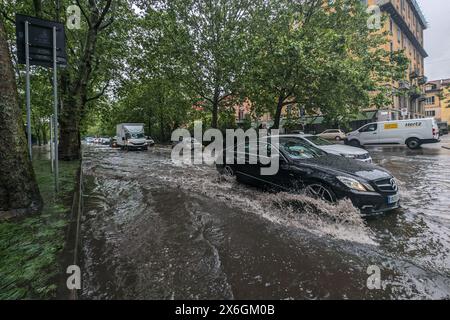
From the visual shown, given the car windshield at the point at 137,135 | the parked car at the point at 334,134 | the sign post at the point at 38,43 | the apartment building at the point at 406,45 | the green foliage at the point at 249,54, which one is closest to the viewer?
the sign post at the point at 38,43

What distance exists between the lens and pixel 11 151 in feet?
13.4

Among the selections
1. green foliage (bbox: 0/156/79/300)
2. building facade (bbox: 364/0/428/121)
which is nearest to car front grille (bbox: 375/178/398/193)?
green foliage (bbox: 0/156/79/300)

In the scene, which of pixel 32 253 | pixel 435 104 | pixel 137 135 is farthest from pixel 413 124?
pixel 435 104

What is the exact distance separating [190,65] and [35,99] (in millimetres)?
10154

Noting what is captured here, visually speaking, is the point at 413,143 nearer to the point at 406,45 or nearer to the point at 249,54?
the point at 249,54

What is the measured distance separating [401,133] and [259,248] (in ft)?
56.4

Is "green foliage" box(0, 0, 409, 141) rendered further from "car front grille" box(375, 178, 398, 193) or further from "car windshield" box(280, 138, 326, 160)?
"car front grille" box(375, 178, 398, 193)

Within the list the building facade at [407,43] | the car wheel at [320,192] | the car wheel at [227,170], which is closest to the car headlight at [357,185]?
the car wheel at [320,192]

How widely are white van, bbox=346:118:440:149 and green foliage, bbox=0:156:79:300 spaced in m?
18.2

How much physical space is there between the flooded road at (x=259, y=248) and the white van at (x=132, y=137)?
1926 cm

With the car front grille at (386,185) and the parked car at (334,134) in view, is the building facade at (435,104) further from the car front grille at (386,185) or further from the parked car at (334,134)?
the car front grille at (386,185)

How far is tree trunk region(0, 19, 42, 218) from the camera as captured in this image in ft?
13.2

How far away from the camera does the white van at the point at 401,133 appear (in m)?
15.5

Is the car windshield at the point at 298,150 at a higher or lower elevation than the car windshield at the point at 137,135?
lower
